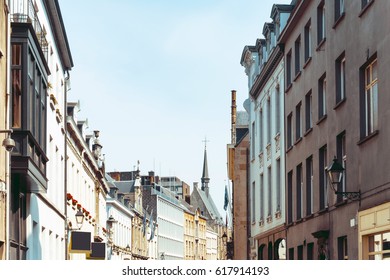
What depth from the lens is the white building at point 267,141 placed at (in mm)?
33438

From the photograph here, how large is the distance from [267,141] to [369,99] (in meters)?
18.5

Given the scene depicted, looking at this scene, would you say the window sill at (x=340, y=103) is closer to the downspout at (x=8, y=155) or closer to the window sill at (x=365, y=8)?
the window sill at (x=365, y=8)

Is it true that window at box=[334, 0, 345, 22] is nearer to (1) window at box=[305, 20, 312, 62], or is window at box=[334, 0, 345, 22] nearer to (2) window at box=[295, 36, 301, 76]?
(1) window at box=[305, 20, 312, 62]

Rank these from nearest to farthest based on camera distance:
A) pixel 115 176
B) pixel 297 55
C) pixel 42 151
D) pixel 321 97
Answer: pixel 42 151
pixel 321 97
pixel 297 55
pixel 115 176

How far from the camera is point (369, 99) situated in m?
18.4

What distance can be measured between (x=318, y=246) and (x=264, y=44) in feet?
55.4

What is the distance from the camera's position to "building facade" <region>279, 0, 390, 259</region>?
17122 millimetres

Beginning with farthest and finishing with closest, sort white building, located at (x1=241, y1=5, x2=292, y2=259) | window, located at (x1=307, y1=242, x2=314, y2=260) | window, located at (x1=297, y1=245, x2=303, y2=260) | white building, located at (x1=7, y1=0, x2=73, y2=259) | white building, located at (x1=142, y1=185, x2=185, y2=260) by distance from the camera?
white building, located at (x1=142, y1=185, x2=185, y2=260) < white building, located at (x1=241, y1=5, x2=292, y2=259) < window, located at (x1=297, y1=245, x2=303, y2=260) < window, located at (x1=307, y1=242, x2=314, y2=260) < white building, located at (x1=7, y1=0, x2=73, y2=259)

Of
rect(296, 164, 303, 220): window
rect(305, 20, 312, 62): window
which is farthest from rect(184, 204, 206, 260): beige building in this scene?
rect(305, 20, 312, 62): window

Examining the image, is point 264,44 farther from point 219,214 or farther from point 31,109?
point 219,214

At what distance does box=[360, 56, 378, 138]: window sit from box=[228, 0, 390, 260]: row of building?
21 mm

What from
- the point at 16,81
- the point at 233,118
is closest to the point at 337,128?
the point at 16,81

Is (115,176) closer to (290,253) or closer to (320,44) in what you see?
(290,253)
